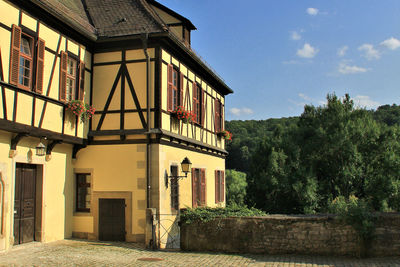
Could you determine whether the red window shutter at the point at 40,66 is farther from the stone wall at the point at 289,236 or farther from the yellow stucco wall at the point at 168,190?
the stone wall at the point at 289,236

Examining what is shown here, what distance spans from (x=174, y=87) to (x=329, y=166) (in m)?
18.2

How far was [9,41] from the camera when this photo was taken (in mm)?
9570

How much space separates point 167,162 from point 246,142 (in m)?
52.5

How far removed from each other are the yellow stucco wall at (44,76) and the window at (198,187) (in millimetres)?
4940

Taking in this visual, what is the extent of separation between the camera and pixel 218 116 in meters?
19.7

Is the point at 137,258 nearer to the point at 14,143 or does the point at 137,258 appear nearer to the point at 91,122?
the point at 14,143

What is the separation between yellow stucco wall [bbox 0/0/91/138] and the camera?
947 centimetres

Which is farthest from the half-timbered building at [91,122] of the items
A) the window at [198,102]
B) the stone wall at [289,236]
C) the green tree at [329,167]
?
the green tree at [329,167]

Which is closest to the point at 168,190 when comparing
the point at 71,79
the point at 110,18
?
the point at 71,79

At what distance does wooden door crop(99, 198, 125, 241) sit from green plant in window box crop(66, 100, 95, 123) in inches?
105

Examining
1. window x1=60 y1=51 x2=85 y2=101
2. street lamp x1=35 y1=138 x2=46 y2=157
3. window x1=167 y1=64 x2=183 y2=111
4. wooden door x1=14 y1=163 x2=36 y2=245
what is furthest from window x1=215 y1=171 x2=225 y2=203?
street lamp x1=35 y1=138 x2=46 y2=157

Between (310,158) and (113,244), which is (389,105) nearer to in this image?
(310,158)

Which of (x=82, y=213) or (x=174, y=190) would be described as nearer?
(x=82, y=213)

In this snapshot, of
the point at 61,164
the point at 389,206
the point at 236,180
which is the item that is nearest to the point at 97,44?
the point at 61,164
